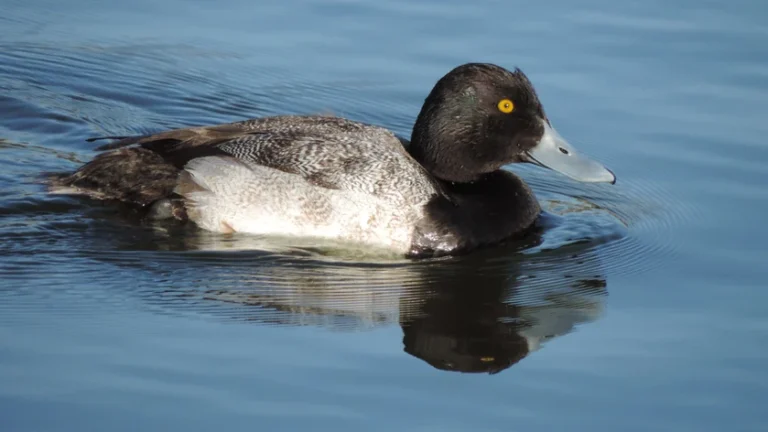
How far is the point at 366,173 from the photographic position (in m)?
8.05

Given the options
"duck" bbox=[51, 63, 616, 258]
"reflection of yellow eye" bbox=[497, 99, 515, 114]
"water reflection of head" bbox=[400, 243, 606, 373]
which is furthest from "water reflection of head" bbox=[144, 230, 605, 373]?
"reflection of yellow eye" bbox=[497, 99, 515, 114]

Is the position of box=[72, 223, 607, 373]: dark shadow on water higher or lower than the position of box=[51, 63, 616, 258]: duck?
lower

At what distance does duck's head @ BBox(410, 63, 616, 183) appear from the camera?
8273 mm

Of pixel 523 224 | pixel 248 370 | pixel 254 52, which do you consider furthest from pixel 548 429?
pixel 254 52

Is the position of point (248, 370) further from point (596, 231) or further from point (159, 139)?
point (596, 231)

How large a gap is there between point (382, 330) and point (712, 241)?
2595 mm

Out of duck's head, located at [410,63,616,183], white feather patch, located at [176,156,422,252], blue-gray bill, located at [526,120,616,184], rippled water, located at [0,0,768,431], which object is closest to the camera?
rippled water, located at [0,0,768,431]

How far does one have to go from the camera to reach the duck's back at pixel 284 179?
801 centimetres

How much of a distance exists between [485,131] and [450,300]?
1.54 metres

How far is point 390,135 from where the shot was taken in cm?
851

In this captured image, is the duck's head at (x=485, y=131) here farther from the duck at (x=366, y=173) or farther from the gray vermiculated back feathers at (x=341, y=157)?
the gray vermiculated back feathers at (x=341, y=157)

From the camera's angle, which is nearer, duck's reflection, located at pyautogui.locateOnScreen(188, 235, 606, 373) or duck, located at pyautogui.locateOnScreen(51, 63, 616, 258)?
duck's reflection, located at pyautogui.locateOnScreen(188, 235, 606, 373)

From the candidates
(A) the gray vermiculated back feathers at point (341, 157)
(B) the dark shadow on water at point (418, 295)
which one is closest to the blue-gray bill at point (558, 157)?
(B) the dark shadow on water at point (418, 295)

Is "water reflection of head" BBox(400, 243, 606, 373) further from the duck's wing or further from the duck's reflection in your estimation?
the duck's wing
